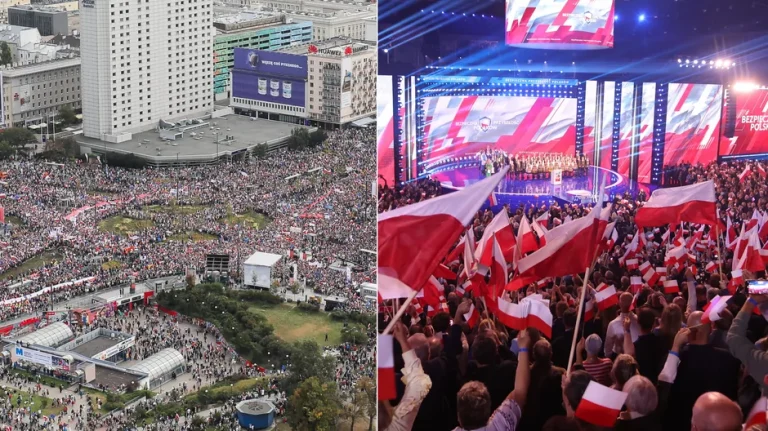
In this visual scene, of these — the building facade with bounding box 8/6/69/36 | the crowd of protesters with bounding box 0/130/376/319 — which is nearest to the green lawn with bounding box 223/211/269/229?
the crowd of protesters with bounding box 0/130/376/319

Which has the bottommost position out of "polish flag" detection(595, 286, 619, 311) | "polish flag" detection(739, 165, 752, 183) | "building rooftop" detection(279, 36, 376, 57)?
"building rooftop" detection(279, 36, 376, 57)

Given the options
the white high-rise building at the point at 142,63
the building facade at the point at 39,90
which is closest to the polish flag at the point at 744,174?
the white high-rise building at the point at 142,63

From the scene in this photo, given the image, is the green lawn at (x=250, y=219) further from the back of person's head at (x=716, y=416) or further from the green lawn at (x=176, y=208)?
the back of person's head at (x=716, y=416)

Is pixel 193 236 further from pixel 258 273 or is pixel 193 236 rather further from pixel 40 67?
pixel 40 67

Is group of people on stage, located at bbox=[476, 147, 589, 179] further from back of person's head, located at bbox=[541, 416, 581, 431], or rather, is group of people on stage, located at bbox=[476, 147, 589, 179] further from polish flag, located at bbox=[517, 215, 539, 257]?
back of person's head, located at bbox=[541, 416, 581, 431]

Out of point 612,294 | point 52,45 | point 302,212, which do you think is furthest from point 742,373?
point 52,45
